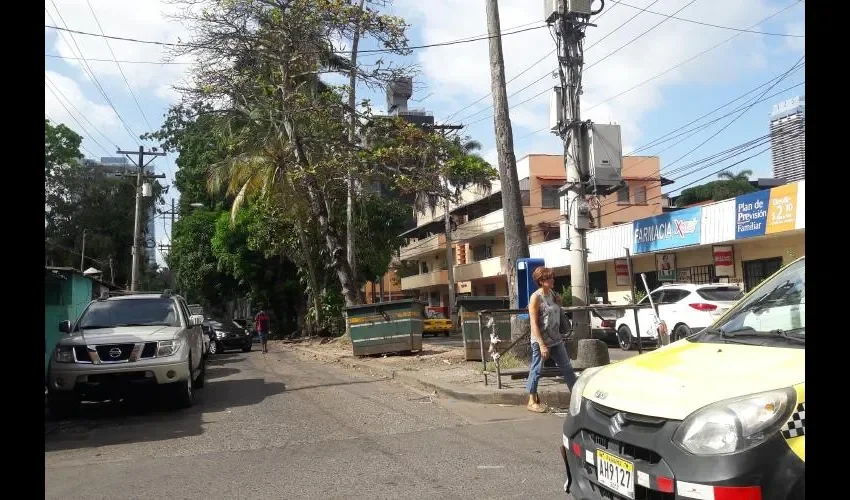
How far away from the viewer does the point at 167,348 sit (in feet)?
31.0

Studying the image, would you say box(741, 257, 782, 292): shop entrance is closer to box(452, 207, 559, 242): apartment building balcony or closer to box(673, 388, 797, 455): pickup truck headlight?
box(452, 207, 559, 242): apartment building balcony

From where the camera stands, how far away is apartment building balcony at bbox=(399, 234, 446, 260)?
5162 cm

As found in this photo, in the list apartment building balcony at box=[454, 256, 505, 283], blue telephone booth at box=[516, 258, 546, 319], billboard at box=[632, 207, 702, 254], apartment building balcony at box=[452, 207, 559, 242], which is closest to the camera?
blue telephone booth at box=[516, 258, 546, 319]

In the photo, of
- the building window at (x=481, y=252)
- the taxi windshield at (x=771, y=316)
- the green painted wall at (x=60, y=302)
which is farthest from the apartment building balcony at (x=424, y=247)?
the taxi windshield at (x=771, y=316)

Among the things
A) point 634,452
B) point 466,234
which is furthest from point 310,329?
point 634,452

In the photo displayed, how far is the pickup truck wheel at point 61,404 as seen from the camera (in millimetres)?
9211

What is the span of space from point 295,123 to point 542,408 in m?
15.0

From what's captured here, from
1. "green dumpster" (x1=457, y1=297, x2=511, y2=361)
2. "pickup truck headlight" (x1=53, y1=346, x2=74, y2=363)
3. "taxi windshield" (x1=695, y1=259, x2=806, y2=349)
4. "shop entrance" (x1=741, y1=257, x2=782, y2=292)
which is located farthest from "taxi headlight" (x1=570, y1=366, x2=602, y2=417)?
"shop entrance" (x1=741, y1=257, x2=782, y2=292)

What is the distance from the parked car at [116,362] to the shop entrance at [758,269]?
18.5 meters

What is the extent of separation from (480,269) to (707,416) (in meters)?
41.1

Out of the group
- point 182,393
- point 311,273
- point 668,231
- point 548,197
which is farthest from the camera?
point 548,197

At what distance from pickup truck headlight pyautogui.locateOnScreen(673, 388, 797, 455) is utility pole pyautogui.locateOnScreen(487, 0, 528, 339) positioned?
10.5 meters

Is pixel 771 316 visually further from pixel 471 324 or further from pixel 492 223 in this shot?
pixel 492 223

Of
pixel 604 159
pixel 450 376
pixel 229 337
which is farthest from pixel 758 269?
pixel 229 337
